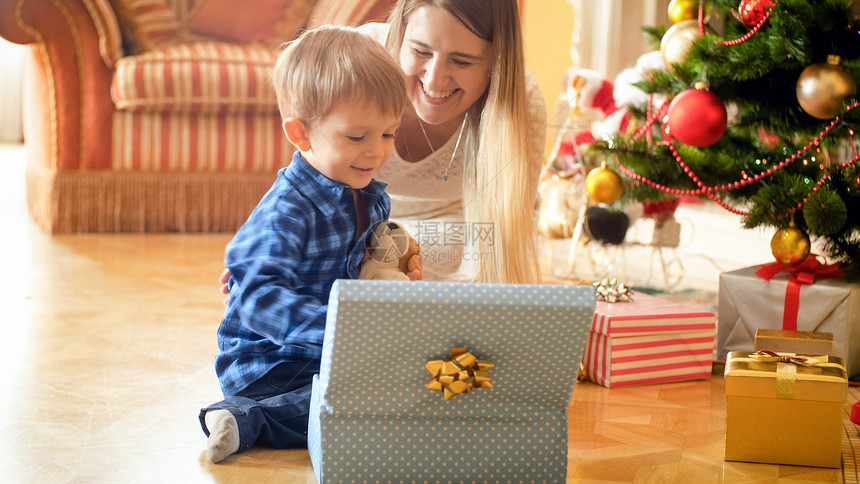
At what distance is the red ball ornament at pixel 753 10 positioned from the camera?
149cm

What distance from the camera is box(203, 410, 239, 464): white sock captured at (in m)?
1.04

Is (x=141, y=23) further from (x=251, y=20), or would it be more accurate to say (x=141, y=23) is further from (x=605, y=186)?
(x=605, y=186)

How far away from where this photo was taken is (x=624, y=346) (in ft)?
4.63

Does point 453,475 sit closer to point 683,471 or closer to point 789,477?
point 683,471

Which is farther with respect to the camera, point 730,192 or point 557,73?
point 557,73

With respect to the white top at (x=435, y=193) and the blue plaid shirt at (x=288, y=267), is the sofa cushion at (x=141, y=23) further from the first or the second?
the blue plaid shirt at (x=288, y=267)

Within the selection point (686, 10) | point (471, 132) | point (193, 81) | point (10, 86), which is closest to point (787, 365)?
point (471, 132)

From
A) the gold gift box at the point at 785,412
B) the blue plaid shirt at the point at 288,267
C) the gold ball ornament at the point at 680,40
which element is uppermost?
the gold ball ornament at the point at 680,40

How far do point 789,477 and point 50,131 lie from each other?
221 centimetres

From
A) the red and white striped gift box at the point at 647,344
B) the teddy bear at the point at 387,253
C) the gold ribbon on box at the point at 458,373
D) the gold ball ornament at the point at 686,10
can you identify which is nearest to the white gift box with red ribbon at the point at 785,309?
the red and white striped gift box at the point at 647,344

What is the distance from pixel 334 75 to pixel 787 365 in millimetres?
656

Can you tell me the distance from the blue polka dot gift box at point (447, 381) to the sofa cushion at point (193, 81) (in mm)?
1750

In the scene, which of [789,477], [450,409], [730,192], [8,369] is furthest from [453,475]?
[730,192]

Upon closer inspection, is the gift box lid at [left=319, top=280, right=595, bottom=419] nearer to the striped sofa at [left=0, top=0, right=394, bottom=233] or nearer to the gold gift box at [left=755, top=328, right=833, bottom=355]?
the gold gift box at [left=755, top=328, right=833, bottom=355]
